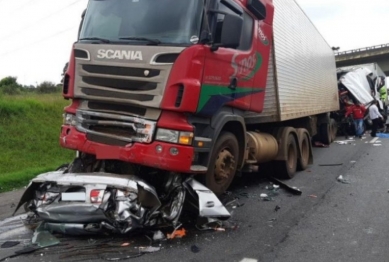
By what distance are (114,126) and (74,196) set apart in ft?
3.24

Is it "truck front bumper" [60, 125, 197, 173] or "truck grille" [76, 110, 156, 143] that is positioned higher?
"truck grille" [76, 110, 156, 143]

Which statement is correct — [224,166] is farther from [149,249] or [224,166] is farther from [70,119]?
[70,119]

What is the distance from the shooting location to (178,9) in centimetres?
577

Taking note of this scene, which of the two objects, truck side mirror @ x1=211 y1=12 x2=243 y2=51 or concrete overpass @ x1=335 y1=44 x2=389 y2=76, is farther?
concrete overpass @ x1=335 y1=44 x2=389 y2=76

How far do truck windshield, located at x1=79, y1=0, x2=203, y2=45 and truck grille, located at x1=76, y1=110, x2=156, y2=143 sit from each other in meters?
0.97

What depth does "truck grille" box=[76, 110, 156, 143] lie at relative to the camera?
545 cm

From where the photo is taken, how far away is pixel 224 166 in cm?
634

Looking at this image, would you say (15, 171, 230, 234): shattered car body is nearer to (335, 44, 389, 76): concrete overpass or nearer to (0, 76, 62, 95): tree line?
(0, 76, 62, 95): tree line

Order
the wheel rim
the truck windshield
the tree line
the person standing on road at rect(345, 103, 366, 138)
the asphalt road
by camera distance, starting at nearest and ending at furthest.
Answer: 1. the asphalt road
2. the truck windshield
3. the wheel rim
4. the person standing on road at rect(345, 103, 366, 138)
5. the tree line

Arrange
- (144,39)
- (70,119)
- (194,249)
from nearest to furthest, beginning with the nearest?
1. (194,249)
2. (144,39)
3. (70,119)

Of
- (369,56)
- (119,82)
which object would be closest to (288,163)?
(119,82)

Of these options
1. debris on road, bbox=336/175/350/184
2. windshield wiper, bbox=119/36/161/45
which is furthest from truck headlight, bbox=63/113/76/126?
debris on road, bbox=336/175/350/184

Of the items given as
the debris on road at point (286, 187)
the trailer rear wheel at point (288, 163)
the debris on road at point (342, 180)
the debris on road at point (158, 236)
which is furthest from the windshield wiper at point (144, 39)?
the debris on road at point (342, 180)

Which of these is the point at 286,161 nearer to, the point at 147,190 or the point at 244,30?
the point at 244,30
